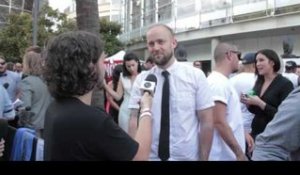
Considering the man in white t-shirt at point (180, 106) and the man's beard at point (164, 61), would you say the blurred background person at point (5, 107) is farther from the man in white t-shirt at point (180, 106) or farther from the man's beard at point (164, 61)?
the man's beard at point (164, 61)

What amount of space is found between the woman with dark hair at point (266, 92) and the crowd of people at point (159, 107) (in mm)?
10

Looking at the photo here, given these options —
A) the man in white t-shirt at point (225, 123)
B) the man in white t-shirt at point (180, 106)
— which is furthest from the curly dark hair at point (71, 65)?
the man in white t-shirt at point (225, 123)

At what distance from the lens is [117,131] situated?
2367 millimetres

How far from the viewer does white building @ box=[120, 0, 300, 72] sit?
61.3 ft

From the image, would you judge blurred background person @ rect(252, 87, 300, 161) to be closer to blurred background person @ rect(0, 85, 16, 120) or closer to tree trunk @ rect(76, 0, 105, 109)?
blurred background person @ rect(0, 85, 16, 120)

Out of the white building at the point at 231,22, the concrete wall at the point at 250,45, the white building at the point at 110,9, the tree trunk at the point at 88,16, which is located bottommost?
the tree trunk at the point at 88,16

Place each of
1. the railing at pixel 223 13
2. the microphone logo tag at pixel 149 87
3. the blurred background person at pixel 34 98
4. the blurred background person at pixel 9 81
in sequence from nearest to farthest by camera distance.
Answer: the microphone logo tag at pixel 149 87 < the blurred background person at pixel 34 98 < the blurred background person at pixel 9 81 < the railing at pixel 223 13

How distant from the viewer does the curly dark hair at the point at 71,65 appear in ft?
8.00

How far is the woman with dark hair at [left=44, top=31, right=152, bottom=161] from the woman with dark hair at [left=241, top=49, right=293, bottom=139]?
2.84 m

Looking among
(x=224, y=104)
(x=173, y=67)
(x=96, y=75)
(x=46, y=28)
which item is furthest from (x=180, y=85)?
(x=46, y=28)

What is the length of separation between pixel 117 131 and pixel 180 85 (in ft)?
5.17


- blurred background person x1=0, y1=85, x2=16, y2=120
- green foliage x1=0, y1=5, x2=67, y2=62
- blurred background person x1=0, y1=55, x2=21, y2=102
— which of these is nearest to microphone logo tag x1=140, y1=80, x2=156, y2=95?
blurred background person x1=0, y1=85, x2=16, y2=120

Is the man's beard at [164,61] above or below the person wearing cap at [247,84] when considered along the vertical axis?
above
